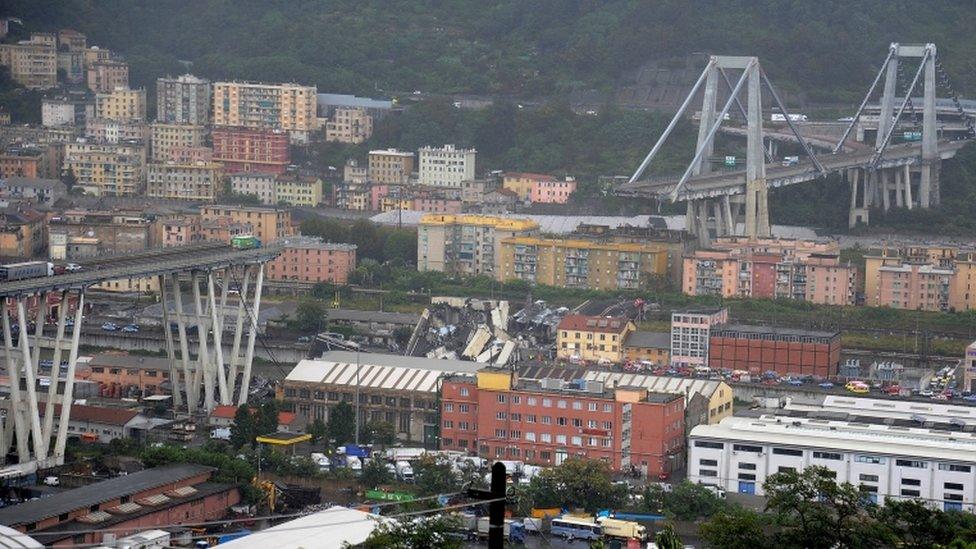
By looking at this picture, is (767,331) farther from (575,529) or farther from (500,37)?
(500,37)

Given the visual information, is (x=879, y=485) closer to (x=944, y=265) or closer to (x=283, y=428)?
(x=283, y=428)

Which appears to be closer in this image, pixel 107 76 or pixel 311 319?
pixel 311 319

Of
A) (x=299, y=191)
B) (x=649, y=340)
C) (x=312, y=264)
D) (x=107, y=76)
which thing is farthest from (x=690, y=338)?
(x=107, y=76)

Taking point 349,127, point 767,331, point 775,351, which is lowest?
point 775,351

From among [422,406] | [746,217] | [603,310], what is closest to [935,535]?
[422,406]

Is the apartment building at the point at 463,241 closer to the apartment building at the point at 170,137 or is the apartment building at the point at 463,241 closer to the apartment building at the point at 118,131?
the apartment building at the point at 170,137

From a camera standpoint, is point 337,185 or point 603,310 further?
point 337,185

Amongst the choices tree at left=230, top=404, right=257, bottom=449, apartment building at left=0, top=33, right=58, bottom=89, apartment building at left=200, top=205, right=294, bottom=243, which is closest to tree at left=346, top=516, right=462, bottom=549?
tree at left=230, top=404, right=257, bottom=449
